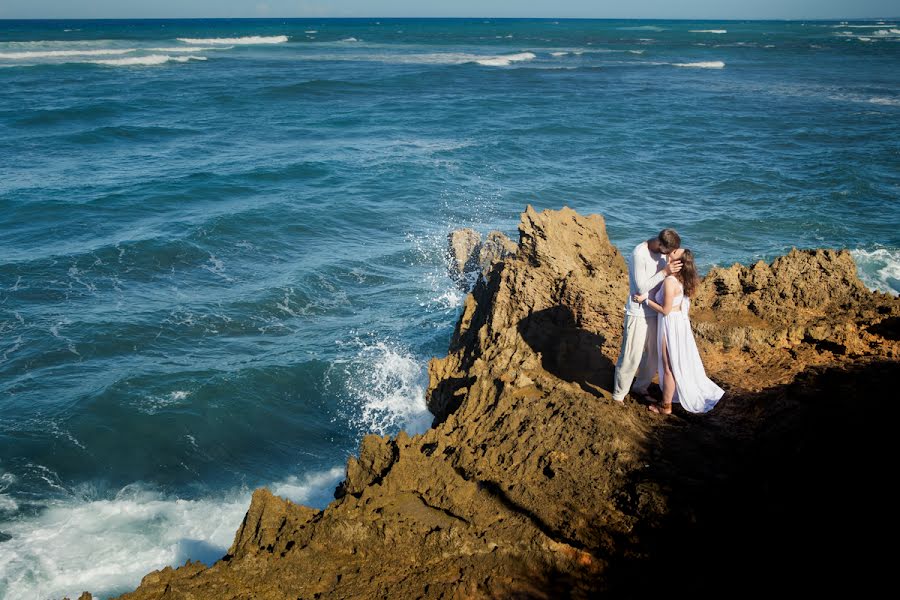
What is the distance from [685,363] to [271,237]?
12833 mm

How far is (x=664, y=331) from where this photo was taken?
565 centimetres

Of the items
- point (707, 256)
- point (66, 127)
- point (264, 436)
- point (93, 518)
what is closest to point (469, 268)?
point (707, 256)

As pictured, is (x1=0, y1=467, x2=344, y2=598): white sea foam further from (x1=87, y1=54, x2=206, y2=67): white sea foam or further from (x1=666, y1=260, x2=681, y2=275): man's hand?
(x1=87, y1=54, x2=206, y2=67): white sea foam

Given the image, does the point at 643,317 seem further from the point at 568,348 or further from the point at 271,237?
the point at 271,237

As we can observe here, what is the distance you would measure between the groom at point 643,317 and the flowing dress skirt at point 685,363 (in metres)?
0.17

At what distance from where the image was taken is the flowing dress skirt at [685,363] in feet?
18.5

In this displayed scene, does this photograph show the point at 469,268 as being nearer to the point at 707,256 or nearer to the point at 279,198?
the point at 707,256

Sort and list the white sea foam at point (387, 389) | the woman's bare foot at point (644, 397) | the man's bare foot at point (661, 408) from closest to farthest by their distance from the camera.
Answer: the man's bare foot at point (661, 408) → the woman's bare foot at point (644, 397) → the white sea foam at point (387, 389)

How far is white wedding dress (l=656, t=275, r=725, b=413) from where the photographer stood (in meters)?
5.63

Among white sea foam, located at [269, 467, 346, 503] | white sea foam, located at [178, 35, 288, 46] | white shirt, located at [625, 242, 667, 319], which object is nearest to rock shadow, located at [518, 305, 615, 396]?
white shirt, located at [625, 242, 667, 319]

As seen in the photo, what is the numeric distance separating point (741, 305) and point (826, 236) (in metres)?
9.95

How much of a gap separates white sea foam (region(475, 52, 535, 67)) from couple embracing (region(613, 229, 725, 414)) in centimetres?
5185

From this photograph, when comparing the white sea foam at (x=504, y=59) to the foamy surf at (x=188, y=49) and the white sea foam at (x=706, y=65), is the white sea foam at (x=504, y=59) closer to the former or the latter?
the white sea foam at (x=706, y=65)

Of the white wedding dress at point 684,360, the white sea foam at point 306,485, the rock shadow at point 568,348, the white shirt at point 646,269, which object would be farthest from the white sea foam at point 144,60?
the white wedding dress at point 684,360
